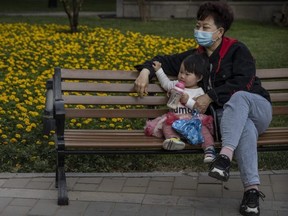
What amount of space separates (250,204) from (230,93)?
33.9 inches

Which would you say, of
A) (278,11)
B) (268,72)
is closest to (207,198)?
(268,72)

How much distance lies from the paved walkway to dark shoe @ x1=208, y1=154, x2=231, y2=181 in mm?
317

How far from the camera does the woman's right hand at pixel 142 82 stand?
497cm

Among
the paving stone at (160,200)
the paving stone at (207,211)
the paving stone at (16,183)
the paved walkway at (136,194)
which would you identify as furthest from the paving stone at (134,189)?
the paving stone at (16,183)

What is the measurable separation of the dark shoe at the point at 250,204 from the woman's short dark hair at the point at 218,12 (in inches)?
50.9

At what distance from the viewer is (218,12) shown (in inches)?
190

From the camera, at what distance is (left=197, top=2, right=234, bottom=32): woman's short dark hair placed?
4.79 metres

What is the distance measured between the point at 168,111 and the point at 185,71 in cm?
39

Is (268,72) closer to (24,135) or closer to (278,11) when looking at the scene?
(24,135)

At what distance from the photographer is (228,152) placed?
14.2 ft

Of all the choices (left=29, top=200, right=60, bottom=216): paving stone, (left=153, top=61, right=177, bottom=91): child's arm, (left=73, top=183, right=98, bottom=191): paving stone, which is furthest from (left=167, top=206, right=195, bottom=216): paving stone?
(left=153, top=61, right=177, bottom=91): child's arm

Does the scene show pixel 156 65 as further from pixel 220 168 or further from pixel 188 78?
pixel 220 168

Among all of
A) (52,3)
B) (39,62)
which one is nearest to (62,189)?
(39,62)

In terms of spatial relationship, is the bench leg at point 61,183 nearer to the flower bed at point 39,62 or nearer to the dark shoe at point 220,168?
the flower bed at point 39,62
